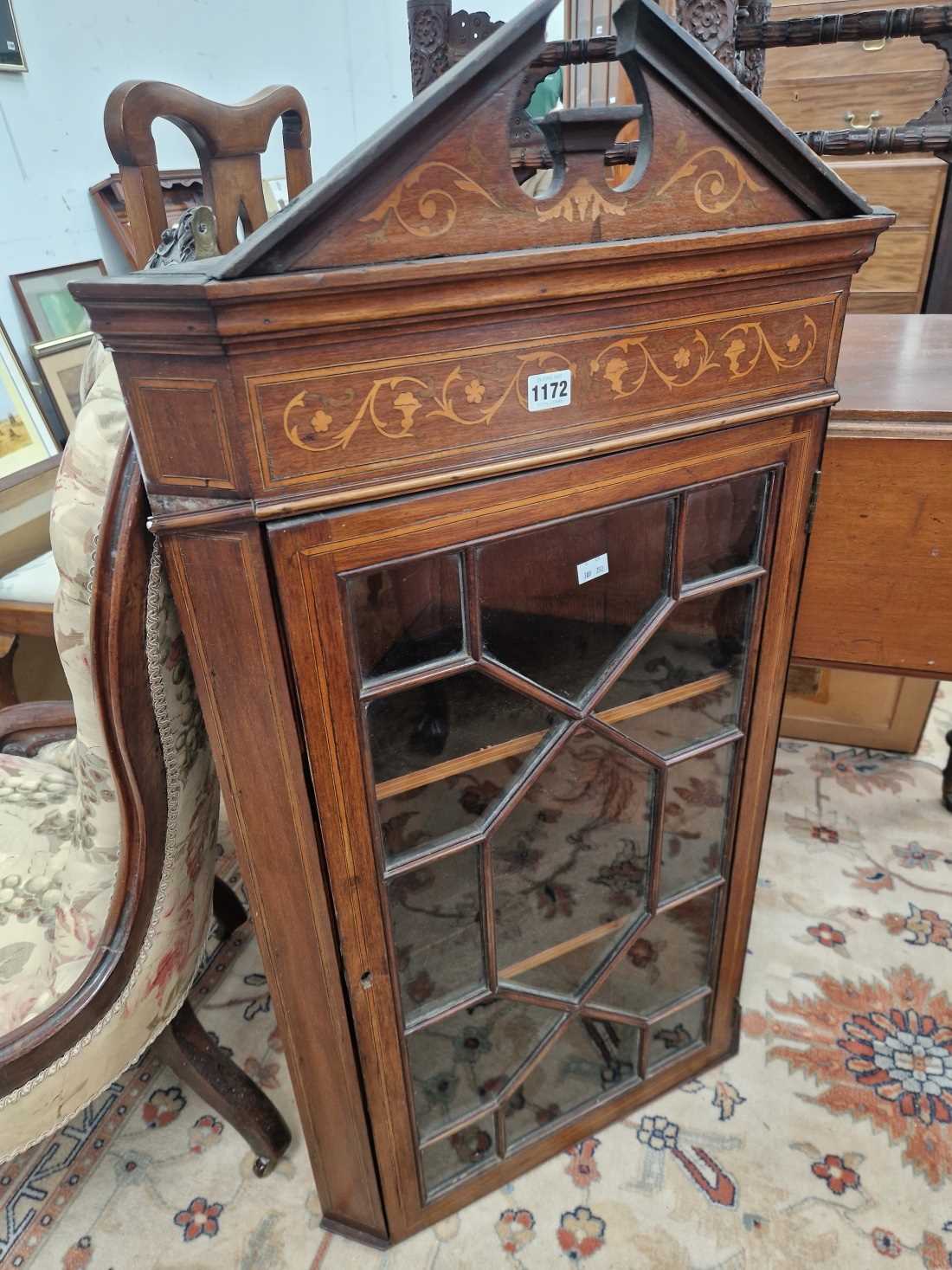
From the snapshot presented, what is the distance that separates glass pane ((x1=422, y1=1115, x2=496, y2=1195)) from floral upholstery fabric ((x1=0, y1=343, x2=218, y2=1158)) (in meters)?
0.35

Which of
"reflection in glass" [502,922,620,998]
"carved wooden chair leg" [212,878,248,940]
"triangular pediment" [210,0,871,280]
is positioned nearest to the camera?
"triangular pediment" [210,0,871,280]

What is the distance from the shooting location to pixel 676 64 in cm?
55

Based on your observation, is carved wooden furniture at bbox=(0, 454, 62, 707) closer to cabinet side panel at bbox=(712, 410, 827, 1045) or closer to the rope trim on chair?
the rope trim on chair

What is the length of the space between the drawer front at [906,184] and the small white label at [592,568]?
1.71 m

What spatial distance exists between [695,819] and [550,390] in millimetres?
552

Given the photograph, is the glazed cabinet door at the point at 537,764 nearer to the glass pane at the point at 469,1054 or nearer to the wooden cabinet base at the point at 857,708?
the glass pane at the point at 469,1054

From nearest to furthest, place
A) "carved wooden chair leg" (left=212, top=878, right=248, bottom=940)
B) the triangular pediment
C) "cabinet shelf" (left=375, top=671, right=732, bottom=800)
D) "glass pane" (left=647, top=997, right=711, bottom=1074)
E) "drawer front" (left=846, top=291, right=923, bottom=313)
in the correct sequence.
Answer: the triangular pediment → "cabinet shelf" (left=375, top=671, right=732, bottom=800) → "glass pane" (left=647, top=997, right=711, bottom=1074) → "carved wooden chair leg" (left=212, top=878, right=248, bottom=940) → "drawer front" (left=846, top=291, right=923, bottom=313)

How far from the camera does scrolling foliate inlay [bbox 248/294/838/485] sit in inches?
20.5

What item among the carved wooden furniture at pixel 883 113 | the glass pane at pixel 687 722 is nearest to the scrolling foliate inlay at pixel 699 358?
the glass pane at pixel 687 722

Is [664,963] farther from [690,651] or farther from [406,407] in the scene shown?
[406,407]

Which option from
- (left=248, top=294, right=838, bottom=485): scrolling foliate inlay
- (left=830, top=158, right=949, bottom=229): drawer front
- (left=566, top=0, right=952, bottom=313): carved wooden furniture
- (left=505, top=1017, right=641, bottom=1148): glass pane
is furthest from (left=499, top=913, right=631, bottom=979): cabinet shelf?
(left=830, top=158, right=949, bottom=229): drawer front

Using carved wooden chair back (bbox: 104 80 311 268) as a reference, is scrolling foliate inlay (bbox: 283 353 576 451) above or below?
below

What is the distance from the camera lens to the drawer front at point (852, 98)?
1.98m

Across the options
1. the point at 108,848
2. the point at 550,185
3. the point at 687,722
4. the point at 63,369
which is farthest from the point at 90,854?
the point at 63,369
